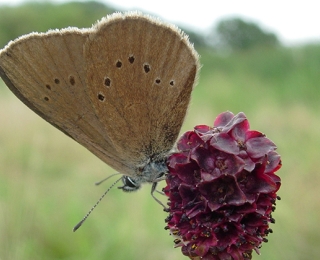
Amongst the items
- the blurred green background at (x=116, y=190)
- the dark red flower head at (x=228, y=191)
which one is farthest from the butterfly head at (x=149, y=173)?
the blurred green background at (x=116, y=190)

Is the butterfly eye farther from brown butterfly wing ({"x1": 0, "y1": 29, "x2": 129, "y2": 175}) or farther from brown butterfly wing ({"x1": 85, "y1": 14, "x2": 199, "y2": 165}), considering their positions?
brown butterfly wing ({"x1": 0, "y1": 29, "x2": 129, "y2": 175})

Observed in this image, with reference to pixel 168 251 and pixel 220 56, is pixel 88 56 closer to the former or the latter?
pixel 168 251

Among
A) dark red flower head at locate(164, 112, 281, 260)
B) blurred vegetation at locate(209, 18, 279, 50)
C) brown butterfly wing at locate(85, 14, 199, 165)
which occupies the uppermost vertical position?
blurred vegetation at locate(209, 18, 279, 50)

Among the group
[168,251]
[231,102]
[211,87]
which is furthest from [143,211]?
[211,87]

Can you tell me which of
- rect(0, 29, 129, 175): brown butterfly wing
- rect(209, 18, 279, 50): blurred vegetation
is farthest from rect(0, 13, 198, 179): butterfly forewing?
rect(209, 18, 279, 50): blurred vegetation

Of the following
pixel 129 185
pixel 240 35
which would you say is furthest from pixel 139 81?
pixel 240 35

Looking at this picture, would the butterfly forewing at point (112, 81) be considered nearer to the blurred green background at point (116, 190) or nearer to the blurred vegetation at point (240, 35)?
the blurred green background at point (116, 190)
